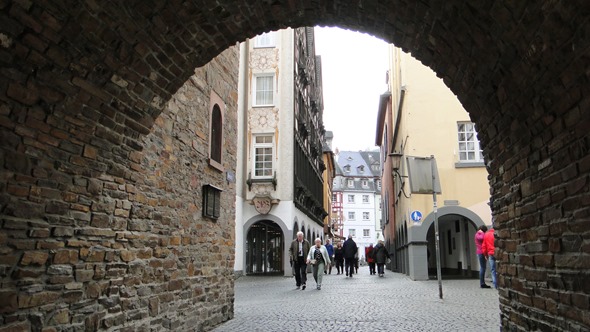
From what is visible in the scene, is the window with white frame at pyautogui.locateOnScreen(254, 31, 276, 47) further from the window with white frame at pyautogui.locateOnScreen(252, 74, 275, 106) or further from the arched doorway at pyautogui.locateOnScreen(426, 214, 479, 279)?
the arched doorway at pyautogui.locateOnScreen(426, 214, 479, 279)

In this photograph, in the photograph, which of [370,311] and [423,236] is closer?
[370,311]

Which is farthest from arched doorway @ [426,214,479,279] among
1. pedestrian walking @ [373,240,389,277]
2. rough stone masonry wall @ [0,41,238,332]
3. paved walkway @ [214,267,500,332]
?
rough stone masonry wall @ [0,41,238,332]

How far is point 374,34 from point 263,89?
20317 mm

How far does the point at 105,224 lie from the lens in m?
5.43

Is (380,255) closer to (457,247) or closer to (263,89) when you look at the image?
(457,247)

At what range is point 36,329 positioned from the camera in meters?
4.43

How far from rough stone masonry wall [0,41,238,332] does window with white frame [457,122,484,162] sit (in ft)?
40.5

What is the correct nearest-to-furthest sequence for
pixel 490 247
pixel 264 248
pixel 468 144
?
pixel 490 247
pixel 468 144
pixel 264 248

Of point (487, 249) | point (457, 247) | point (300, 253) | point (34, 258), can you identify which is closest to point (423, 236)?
point (300, 253)

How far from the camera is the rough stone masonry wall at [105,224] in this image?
168 inches

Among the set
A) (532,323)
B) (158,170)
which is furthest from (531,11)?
(158,170)

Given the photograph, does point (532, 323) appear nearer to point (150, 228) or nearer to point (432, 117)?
point (150, 228)

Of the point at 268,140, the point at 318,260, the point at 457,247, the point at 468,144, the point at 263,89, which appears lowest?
the point at 318,260

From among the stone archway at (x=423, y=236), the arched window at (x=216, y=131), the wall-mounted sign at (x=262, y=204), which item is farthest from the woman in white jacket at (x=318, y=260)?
the wall-mounted sign at (x=262, y=204)
